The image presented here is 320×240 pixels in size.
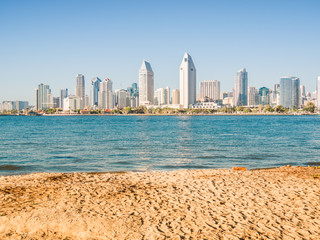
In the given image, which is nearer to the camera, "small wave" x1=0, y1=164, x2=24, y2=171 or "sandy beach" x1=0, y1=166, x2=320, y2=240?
"sandy beach" x1=0, y1=166, x2=320, y2=240

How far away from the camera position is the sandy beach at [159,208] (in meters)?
10.0

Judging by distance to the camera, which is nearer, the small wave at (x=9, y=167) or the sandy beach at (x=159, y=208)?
the sandy beach at (x=159, y=208)

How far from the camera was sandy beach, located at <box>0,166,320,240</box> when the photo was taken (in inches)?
395

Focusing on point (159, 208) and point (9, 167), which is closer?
point (159, 208)

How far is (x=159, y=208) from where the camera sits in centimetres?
1205

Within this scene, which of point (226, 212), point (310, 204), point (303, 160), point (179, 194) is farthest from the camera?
point (303, 160)

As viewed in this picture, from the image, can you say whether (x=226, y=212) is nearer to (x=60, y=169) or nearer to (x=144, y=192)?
(x=144, y=192)

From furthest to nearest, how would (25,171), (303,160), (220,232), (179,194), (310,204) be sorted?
(303,160) → (25,171) → (179,194) → (310,204) → (220,232)

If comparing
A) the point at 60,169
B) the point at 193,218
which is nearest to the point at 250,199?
the point at 193,218

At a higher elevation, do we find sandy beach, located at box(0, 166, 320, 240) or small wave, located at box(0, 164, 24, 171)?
sandy beach, located at box(0, 166, 320, 240)

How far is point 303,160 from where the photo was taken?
1123 inches

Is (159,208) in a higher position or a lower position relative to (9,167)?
higher

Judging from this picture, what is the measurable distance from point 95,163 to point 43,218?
15895mm

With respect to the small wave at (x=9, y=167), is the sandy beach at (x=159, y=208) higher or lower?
higher
